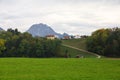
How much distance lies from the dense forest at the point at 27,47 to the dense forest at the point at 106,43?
1556 cm

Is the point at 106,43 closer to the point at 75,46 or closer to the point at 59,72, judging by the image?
the point at 75,46

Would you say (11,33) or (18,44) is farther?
(11,33)

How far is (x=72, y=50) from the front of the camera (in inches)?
5714

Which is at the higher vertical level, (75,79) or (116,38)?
(116,38)

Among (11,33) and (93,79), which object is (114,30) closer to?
(11,33)

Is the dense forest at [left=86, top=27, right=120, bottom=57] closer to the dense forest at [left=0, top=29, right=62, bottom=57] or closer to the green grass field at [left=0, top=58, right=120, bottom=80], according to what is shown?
the dense forest at [left=0, top=29, right=62, bottom=57]

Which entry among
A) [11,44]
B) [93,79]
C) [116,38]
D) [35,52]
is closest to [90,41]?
[116,38]

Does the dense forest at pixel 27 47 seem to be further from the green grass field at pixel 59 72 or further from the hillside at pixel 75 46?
the green grass field at pixel 59 72

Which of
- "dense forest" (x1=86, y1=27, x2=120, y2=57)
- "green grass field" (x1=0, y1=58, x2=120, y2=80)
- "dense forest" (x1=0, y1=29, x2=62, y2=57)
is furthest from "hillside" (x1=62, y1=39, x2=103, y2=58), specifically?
"green grass field" (x1=0, y1=58, x2=120, y2=80)

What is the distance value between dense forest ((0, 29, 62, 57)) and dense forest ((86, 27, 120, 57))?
15.6 metres

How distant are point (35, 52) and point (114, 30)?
3675cm

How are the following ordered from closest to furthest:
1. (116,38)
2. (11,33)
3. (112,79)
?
(112,79) → (116,38) → (11,33)

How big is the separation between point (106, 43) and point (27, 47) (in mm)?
32151

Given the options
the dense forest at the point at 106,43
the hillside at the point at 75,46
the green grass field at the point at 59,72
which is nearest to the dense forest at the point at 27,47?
the hillside at the point at 75,46
